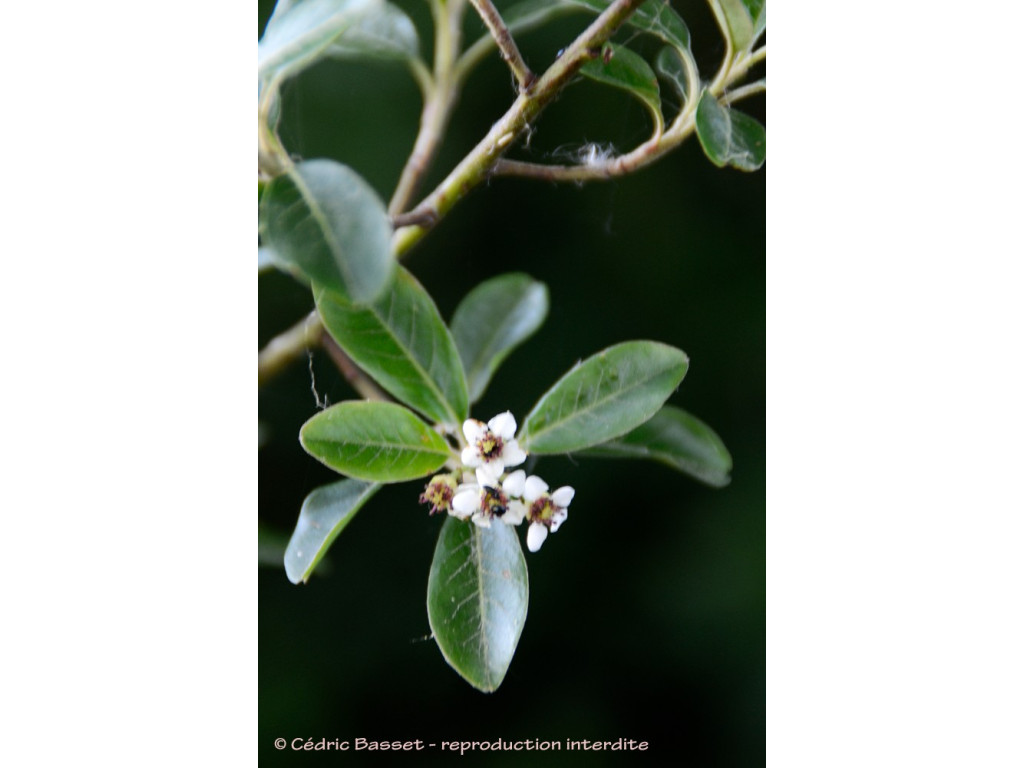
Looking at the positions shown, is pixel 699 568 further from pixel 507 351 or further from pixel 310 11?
pixel 310 11

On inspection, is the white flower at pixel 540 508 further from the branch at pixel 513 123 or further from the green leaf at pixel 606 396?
the branch at pixel 513 123

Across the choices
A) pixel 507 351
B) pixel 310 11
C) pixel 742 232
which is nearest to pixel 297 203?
pixel 310 11

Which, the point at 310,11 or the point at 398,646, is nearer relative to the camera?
the point at 310,11

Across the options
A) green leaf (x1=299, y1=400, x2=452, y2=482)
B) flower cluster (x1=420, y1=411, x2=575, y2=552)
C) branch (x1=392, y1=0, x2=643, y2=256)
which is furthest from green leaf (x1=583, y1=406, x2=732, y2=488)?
branch (x1=392, y1=0, x2=643, y2=256)

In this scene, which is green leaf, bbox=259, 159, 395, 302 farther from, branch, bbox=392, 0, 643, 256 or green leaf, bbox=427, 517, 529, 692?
green leaf, bbox=427, 517, 529, 692

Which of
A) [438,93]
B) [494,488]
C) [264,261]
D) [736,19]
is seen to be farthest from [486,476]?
[736,19]

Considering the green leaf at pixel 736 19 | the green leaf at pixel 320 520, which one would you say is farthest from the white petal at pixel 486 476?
the green leaf at pixel 736 19

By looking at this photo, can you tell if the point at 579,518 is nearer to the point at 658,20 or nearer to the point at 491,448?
the point at 491,448
